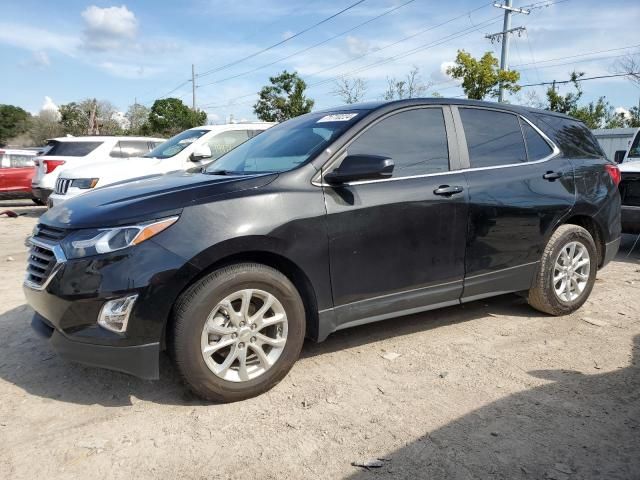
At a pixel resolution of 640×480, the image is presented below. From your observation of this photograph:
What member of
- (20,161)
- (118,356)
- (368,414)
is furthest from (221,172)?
(20,161)

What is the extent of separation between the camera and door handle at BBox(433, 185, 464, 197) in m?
3.63

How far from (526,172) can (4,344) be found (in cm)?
417

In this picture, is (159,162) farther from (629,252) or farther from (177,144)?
(629,252)

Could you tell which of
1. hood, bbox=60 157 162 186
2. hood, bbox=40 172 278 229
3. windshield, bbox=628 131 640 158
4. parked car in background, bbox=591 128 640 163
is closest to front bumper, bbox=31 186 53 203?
hood, bbox=60 157 162 186

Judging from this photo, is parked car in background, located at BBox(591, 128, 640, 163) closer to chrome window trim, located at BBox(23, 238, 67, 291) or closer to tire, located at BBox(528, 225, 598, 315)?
tire, located at BBox(528, 225, 598, 315)

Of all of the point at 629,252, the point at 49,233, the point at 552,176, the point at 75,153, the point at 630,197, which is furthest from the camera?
the point at 75,153

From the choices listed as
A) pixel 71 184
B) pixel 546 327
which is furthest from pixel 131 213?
pixel 71 184

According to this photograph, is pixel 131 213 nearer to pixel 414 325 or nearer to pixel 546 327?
pixel 414 325

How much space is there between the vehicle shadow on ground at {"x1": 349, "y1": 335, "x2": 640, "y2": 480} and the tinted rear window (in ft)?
7.04

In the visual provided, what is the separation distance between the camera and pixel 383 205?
3385mm

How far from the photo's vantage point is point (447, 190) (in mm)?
3664

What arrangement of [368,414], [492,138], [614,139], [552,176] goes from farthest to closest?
[614,139], [552,176], [492,138], [368,414]

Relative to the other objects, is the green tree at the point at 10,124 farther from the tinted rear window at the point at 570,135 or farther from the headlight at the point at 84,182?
the tinted rear window at the point at 570,135

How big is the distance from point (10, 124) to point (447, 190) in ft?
238
